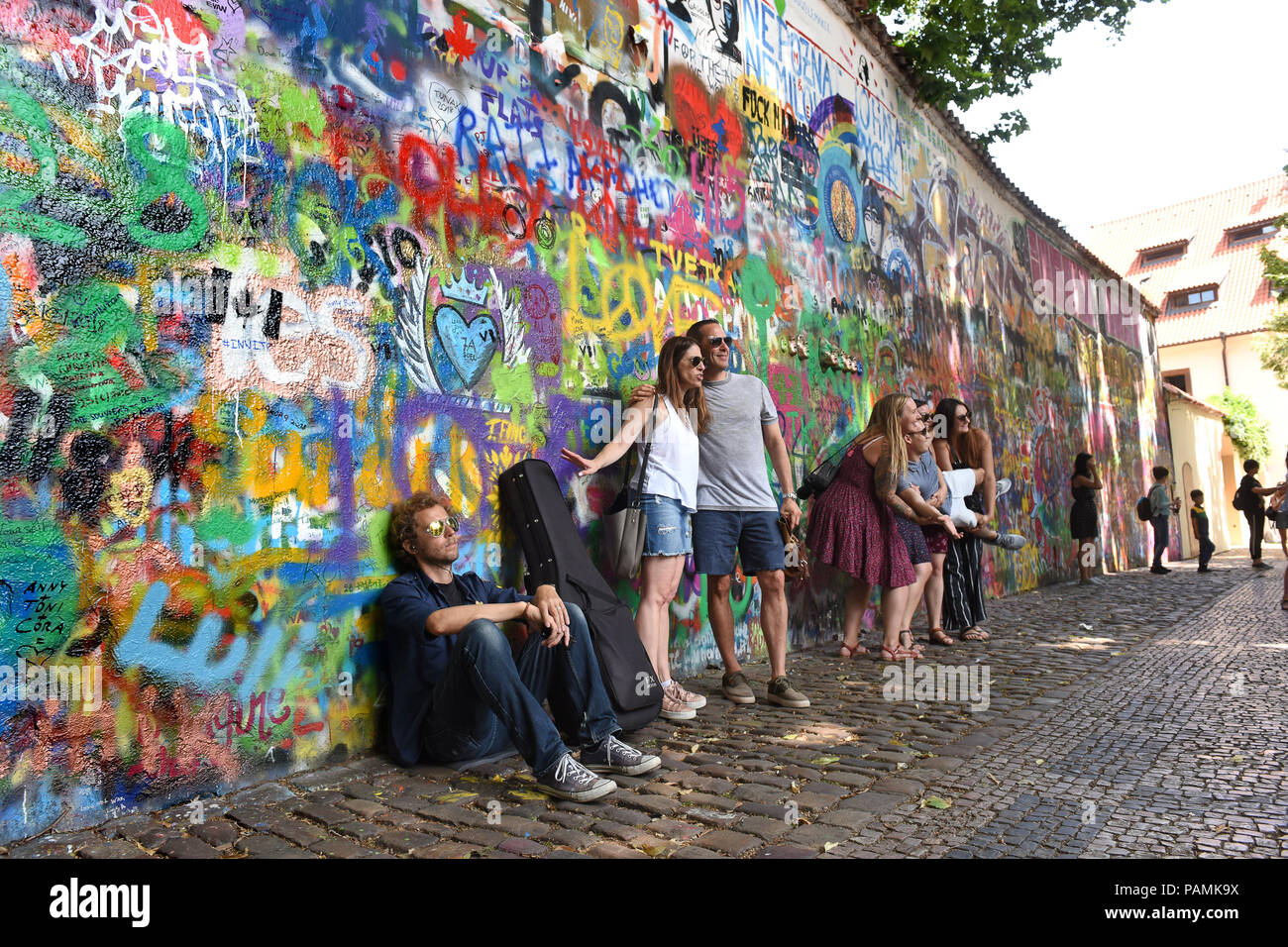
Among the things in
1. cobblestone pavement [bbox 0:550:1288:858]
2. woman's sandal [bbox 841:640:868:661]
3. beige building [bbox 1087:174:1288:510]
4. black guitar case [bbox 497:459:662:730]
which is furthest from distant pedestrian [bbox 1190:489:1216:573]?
beige building [bbox 1087:174:1288:510]

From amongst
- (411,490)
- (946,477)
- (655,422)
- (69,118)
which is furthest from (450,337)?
(946,477)

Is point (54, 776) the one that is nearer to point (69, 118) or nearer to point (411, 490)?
point (411, 490)

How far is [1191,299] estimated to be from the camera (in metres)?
37.7

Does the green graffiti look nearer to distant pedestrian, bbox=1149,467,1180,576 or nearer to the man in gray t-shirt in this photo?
the man in gray t-shirt

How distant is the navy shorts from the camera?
5.00 m

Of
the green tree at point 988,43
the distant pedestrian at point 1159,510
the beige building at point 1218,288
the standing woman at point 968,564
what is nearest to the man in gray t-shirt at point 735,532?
the standing woman at point 968,564

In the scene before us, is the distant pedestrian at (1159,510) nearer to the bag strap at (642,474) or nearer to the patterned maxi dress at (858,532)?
the patterned maxi dress at (858,532)

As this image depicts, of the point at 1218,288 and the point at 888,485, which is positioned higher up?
the point at 1218,288

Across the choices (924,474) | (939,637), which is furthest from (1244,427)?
(924,474)

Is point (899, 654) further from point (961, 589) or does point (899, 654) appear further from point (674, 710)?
point (674, 710)

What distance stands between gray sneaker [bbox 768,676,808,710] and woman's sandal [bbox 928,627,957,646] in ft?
8.89

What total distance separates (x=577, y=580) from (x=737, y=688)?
1293mm

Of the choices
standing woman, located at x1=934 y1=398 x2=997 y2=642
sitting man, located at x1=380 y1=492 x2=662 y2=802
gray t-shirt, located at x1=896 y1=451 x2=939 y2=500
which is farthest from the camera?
standing woman, located at x1=934 y1=398 x2=997 y2=642

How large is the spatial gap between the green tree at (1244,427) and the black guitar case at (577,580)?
35860mm
